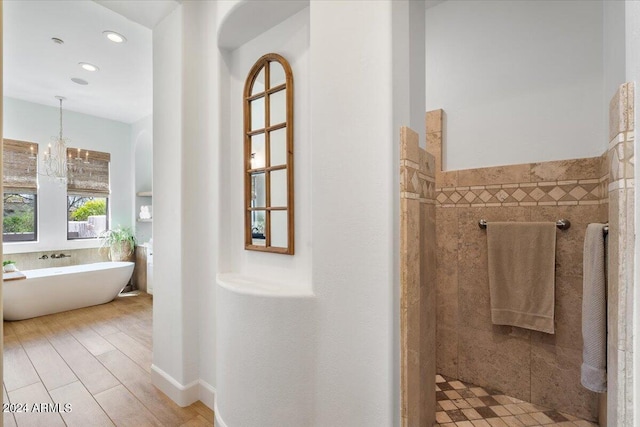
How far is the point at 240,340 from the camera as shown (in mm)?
1642

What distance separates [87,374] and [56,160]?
353 cm

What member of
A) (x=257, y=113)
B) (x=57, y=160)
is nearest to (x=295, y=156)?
(x=257, y=113)

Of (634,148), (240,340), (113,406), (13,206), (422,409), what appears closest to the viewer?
(634,148)

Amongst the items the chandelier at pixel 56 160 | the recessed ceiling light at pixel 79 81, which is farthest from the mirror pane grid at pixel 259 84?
the chandelier at pixel 56 160

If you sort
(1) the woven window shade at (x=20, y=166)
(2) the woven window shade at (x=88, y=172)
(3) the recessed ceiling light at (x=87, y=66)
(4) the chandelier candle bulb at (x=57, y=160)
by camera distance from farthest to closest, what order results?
(2) the woven window shade at (x=88, y=172) → (4) the chandelier candle bulb at (x=57, y=160) → (1) the woven window shade at (x=20, y=166) → (3) the recessed ceiling light at (x=87, y=66)

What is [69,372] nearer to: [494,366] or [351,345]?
[351,345]

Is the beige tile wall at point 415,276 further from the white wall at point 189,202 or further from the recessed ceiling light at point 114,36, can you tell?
the recessed ceiling light at point 114,36

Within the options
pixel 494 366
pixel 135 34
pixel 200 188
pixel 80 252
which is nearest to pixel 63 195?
pixel 80 252

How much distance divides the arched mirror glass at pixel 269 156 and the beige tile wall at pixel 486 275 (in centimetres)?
130

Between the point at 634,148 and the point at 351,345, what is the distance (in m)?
1.10

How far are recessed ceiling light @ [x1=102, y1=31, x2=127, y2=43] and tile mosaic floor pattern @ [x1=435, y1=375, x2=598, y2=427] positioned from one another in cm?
411

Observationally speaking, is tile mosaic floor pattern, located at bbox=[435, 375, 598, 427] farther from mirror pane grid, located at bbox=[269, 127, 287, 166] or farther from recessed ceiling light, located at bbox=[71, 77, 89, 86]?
recessed ceiling light, located at bbox=[71, 77, 89, 86]

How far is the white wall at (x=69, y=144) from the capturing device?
14.5 ft

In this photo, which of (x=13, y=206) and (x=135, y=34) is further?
(x=13, y=206)
